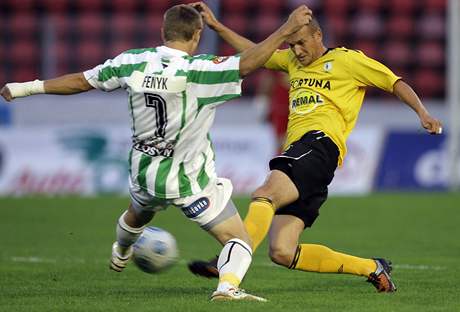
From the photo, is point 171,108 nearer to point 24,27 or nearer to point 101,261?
point 101,261

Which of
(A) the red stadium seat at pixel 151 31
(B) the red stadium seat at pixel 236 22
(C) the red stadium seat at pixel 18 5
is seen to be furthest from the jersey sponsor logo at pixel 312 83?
(C) the red stadium seat at pixel 18 5

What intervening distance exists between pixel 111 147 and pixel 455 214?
5794mm

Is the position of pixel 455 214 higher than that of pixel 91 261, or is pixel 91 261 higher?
pixel 91 261

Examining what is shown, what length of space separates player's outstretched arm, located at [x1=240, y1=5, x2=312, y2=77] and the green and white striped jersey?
0.06 m

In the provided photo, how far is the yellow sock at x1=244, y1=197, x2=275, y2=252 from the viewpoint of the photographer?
7480 millimetres

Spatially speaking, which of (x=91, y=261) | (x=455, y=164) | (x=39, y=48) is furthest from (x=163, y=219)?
(x=39, y=48)

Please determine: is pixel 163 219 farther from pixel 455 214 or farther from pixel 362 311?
pixel 362 311

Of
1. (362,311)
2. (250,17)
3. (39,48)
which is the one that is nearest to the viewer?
(362,311)

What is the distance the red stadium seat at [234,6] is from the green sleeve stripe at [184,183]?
16.3m

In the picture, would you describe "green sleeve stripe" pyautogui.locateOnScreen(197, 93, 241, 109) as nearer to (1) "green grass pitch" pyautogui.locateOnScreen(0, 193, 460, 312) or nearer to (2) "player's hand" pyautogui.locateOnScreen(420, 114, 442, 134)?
(1) "green grass pitch" pyautogui.locateOnScreen(0, 193, 460, 312)

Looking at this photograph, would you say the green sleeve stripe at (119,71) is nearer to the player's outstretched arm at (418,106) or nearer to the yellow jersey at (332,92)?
the yellow jersey at (332,92)

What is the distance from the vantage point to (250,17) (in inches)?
907

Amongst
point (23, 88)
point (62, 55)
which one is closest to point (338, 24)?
point (62, 55)

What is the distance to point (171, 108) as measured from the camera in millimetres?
6824
